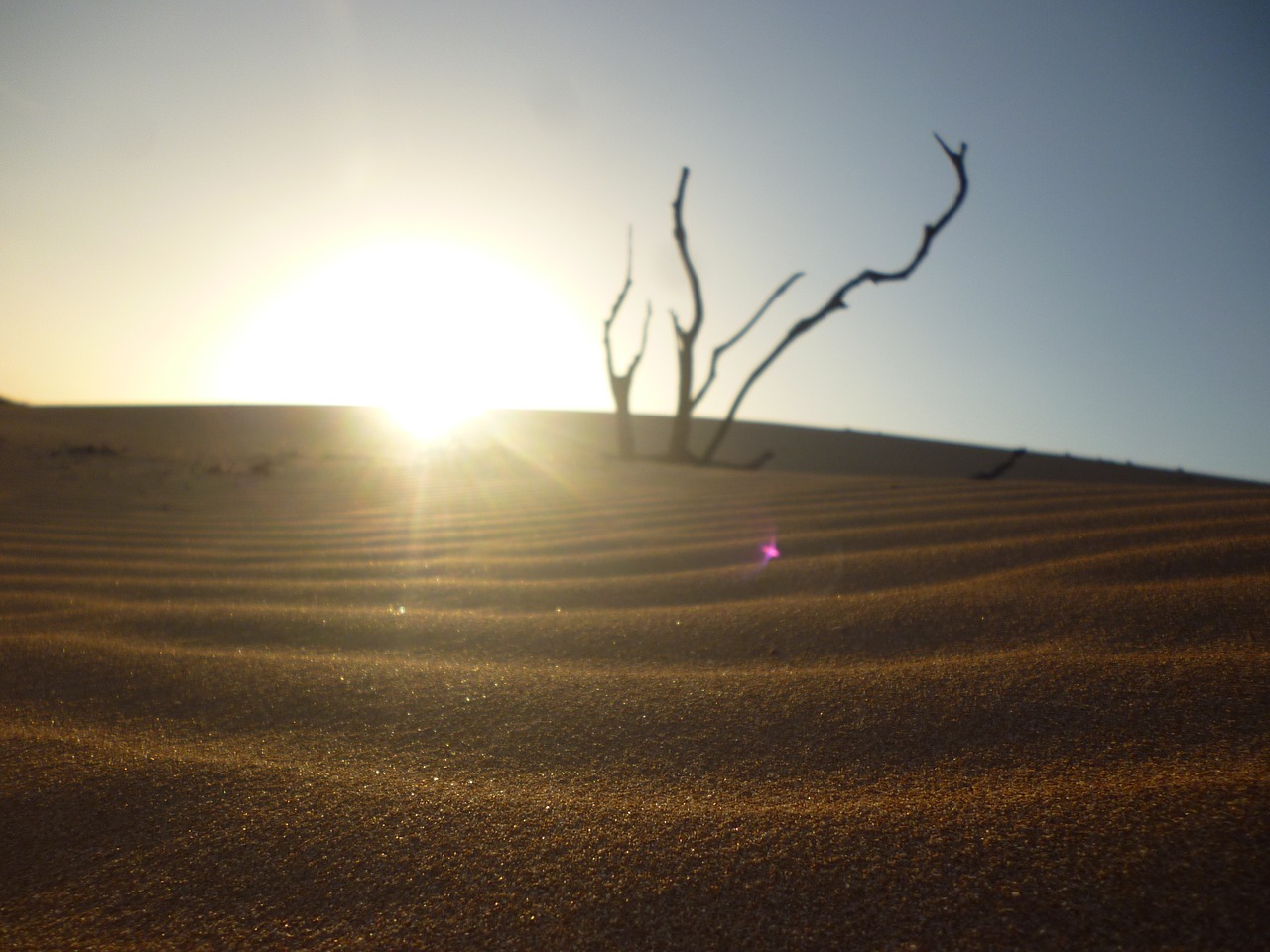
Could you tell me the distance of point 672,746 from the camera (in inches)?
41.1

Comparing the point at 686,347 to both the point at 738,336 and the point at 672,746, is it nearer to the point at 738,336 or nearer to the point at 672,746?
the point at 738,336

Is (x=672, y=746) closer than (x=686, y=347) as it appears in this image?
Yes

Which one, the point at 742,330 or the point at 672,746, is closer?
the point at 672,746

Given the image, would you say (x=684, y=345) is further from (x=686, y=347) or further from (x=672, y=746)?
(x=672, y=746)

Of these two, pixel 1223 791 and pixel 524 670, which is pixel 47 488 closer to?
pixel 524 670

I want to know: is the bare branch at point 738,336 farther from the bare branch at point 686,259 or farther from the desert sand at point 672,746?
the desert sand at point 672,746

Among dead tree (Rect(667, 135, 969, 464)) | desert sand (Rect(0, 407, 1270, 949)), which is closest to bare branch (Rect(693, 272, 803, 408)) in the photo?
dead tree (Rect(667, 135, 969, 464))

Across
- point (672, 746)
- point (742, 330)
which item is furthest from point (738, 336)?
point (672, 746)

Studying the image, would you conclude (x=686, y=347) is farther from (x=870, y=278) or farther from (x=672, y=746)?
Answer: (x=672, y=746)

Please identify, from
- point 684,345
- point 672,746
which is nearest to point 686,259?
point 684,345

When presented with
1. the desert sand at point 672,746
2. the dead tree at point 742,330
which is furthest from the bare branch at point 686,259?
the desert sand at point 672,746

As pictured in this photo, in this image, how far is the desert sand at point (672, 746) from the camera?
694mm

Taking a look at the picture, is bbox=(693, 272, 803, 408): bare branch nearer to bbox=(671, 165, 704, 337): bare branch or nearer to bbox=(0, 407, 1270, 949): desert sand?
bbox=(671, 165, 704, 337): bare branch

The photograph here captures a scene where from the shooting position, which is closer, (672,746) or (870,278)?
(672,746)
